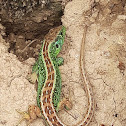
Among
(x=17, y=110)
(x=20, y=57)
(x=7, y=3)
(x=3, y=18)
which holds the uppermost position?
(x=7, y=3)

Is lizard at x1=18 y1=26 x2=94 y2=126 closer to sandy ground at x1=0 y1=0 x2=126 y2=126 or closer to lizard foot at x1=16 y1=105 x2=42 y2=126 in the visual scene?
lizard foot at x1=16 y1=105 x2=42 y2=126

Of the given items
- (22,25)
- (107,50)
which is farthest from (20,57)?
(107,50)

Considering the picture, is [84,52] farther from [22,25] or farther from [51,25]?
[22,25]

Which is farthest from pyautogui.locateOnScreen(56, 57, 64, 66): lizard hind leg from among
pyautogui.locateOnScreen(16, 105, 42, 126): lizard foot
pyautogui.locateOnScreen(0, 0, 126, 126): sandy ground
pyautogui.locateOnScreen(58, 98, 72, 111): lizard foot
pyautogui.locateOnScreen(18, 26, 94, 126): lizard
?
pyautogui.locateOnScreen(16, 105, 42, 126): lizard foot

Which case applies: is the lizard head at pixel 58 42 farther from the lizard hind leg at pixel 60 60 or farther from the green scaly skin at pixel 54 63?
the lizard hind leg at pixel 60 60

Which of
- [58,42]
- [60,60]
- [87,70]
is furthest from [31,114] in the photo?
[58,42]

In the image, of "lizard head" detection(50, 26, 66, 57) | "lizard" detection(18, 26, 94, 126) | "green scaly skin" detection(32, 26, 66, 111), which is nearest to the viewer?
"lizard" detection(18, 26, 94, 126)

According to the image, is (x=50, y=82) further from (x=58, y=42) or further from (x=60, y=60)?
(x=58, y=42)
